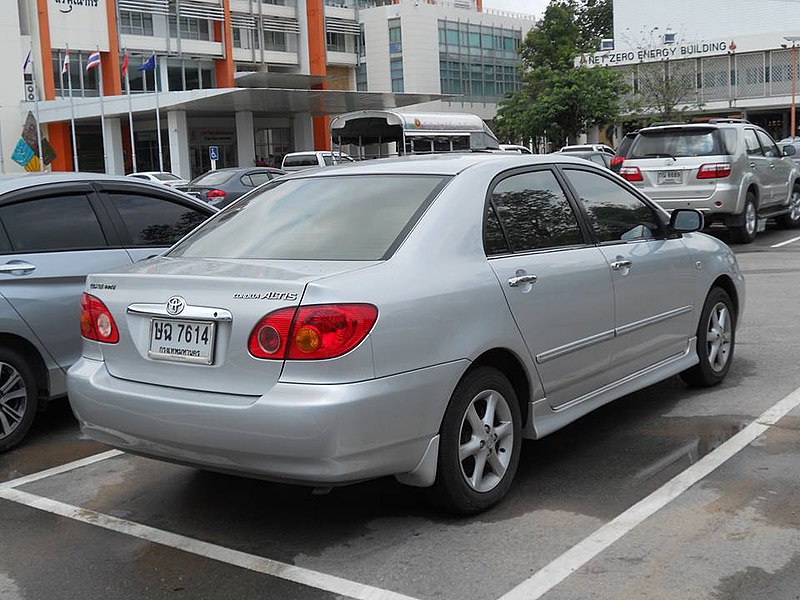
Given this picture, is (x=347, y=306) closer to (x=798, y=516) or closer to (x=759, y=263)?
(x=798, y=516)

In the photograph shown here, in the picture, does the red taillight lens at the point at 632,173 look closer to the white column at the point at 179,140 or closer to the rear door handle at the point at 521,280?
the rear door handle at the point at 521,280

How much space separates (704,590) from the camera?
356 centimetres

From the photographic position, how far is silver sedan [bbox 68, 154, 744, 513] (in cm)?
387

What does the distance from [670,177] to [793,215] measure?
13.9 ft

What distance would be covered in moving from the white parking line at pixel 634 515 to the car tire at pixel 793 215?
1245 cm

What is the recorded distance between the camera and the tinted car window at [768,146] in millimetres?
15664

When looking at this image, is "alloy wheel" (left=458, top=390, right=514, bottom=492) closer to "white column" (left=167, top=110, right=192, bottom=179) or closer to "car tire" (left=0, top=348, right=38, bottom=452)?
"car tire" (left=0, top=348, right=38, bottom=452)

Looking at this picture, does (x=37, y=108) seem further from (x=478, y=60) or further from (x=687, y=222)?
(x=687, y=222)

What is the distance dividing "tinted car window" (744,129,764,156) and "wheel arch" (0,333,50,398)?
464 inches

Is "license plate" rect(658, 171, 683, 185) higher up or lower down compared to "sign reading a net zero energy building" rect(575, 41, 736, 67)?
lower down

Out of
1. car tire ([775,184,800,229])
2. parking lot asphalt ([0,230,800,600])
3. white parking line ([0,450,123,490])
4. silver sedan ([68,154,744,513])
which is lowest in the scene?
white parking line ([0,450,123,490])

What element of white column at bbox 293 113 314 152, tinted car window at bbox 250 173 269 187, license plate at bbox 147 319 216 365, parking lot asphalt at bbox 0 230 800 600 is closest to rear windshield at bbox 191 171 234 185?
tinted car window at bbox 250 173 269 187

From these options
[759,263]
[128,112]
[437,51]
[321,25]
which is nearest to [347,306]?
[759,263]

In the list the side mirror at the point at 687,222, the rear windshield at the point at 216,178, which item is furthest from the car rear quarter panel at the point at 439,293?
the rear windshield at the point at 216,178
